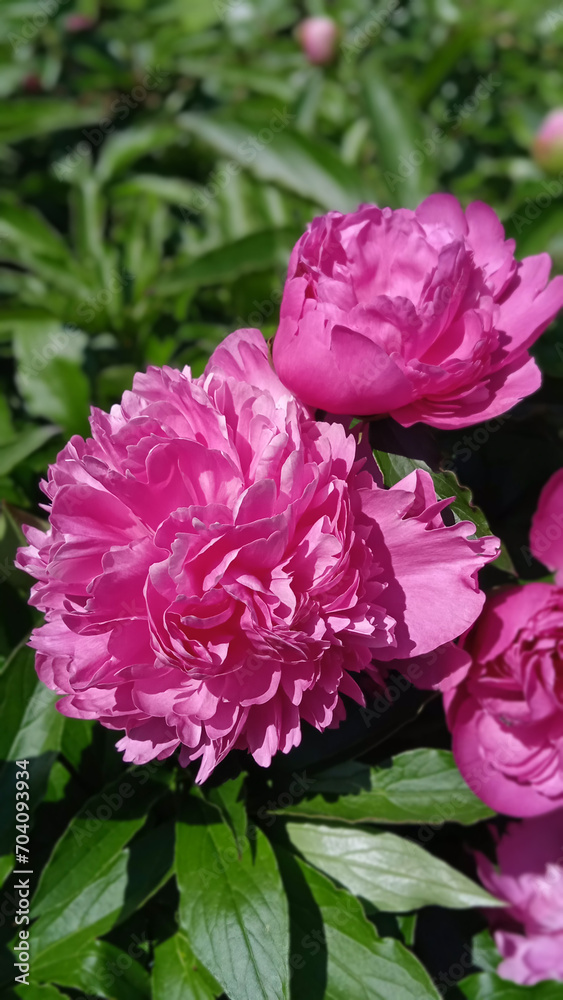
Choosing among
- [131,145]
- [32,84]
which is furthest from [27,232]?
[32,84]

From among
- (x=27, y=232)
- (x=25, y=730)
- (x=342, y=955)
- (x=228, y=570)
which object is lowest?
(x=342, y=955)

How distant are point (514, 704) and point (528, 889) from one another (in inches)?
12.5

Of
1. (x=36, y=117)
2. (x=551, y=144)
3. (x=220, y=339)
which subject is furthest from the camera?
(x=36, y=117)

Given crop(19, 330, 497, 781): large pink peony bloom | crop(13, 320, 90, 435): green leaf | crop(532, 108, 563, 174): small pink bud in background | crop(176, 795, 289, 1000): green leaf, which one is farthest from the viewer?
crop(532, 108, 563, 174): small pink bud in background

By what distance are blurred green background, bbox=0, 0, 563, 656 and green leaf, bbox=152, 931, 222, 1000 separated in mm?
397

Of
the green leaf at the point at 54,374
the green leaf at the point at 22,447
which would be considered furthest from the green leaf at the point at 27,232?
the green leaf at the point at 22,447

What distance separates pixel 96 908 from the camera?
82 centimetres

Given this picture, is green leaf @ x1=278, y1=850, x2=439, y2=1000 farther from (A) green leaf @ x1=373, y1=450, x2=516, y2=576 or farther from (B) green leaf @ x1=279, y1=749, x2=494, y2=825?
(A) green leaf @ x1=373, y1=450, x2=516, y2=576

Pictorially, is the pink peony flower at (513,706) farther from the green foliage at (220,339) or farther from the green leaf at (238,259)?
the green leaf at (238,259)

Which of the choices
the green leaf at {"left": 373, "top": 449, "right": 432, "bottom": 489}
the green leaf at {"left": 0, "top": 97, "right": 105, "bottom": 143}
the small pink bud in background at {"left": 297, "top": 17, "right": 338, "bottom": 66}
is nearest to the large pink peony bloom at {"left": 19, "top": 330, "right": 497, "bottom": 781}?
the green leaf at {"left": 373, "top": 449, "right": 432, "bottom": 489}

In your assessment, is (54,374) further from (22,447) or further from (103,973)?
(103,973)

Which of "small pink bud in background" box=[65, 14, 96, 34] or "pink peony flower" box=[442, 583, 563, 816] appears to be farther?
"small pink bud in background" box=[65, 14, 96, 34]

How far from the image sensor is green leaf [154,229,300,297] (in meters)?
1.38

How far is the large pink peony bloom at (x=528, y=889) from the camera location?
0.93 metres
